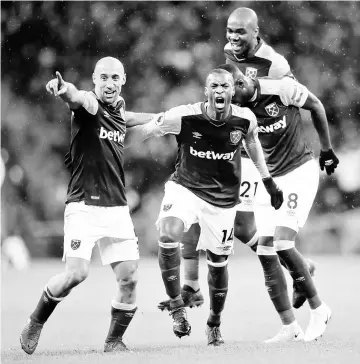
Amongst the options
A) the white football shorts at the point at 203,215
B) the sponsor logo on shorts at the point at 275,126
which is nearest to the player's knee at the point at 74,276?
the white football shorts at the point at 203,215

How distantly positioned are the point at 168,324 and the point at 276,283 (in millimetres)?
2263

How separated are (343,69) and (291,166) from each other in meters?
13.3

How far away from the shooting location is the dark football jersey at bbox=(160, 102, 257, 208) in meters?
9.34

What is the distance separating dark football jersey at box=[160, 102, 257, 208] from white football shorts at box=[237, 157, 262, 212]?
3.37ft

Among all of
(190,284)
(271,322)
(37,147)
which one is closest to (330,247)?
(37,147)

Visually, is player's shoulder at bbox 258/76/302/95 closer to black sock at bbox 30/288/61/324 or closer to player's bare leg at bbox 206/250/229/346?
player's bare leg at bbox 206/250/229/346

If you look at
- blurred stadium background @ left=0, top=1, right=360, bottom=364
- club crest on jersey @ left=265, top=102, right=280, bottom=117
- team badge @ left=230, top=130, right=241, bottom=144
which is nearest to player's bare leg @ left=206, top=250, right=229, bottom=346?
team badge @ left=230, top=130, right=241, bottom=144

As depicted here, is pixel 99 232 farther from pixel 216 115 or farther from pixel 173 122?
pixel 216 115

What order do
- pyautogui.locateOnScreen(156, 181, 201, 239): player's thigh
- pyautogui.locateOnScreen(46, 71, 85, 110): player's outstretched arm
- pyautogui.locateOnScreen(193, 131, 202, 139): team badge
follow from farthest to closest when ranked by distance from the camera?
pyautogui.locateOnScreen(193, 131, 202, 139): team badge
pyautogui.locateOnScreen(156, 181, 201, 239): player's thigh
pyautogui.locateOnScreen(46, 71, 85, 110): player's outstretched arm

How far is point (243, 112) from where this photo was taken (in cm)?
945

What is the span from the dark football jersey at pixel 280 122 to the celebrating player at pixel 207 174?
589mm

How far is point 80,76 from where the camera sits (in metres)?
22.0

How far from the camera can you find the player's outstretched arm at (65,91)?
8.21 metres

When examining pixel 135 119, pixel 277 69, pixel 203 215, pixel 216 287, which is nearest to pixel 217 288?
pixel 216 287
